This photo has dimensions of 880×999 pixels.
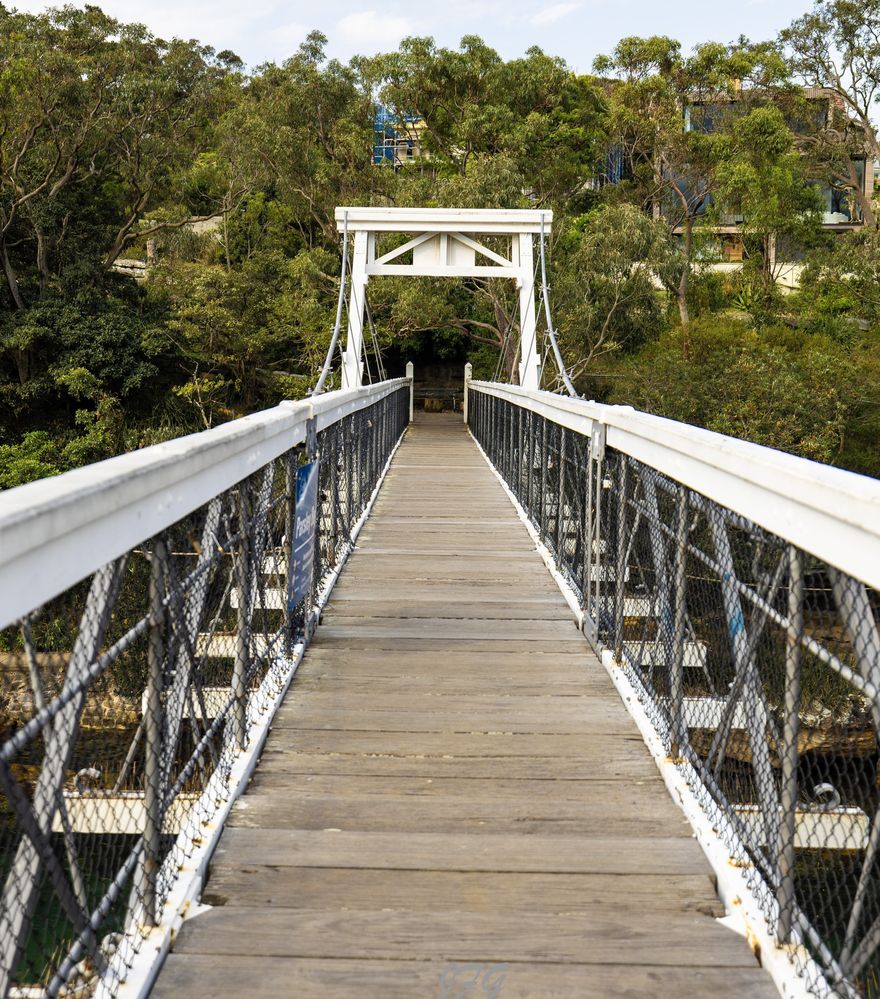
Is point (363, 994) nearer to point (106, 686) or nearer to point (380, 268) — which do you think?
point (106, 686)

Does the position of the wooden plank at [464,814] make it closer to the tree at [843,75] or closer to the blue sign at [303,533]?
the blue sign at [303,533]

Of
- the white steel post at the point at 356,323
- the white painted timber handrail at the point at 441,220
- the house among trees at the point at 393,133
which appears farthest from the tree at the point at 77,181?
the white painted timber handrail at the point at 441,220

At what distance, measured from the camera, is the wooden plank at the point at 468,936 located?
5.11 ft

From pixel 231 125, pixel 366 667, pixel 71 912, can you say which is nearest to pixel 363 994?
pixel 71 912

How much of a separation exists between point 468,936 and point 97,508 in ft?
2.99

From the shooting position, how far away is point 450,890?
5.73ft

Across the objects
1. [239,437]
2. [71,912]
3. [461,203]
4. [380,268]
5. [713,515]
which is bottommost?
[71,912]

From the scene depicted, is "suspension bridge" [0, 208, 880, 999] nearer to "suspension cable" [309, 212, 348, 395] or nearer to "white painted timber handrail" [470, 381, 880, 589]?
"white painted timber handrail" [470, 381, 880, 589]

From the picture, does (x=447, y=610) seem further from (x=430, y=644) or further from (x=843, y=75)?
(x=843, y=75)

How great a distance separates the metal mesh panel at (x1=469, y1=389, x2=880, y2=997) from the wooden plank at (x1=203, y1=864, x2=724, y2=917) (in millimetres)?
145

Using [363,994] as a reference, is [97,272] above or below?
above

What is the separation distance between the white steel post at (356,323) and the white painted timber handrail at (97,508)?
9.50m

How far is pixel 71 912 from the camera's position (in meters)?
1.35

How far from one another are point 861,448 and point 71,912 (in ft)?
55.9
